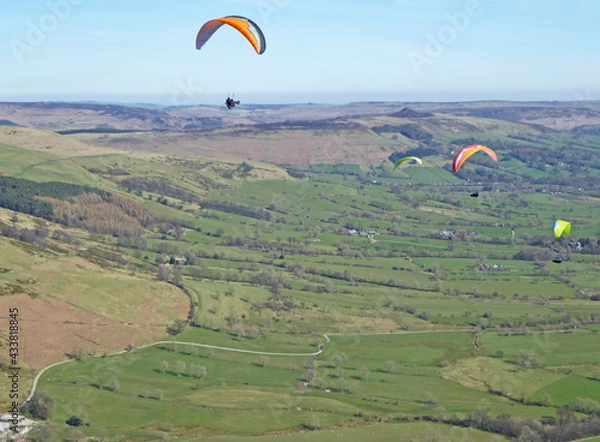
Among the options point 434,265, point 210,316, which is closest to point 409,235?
point 434,265

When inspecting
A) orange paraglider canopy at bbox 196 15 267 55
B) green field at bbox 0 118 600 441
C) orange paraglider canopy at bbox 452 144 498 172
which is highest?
orange paraglider canopy at bbox 196 15 267 55

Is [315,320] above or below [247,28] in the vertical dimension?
below

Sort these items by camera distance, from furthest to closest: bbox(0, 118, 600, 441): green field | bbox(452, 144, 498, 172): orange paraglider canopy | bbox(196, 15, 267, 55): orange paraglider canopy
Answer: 1. bbox(0, 118, 600, 441): green field
2. bbox(452, 144, 498, 172): orange paraglider canopy
3. bbox(196, 15, 267, 55): orange paraglider canopy

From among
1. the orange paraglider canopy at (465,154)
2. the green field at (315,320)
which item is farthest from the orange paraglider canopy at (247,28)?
the green field at (315,320)

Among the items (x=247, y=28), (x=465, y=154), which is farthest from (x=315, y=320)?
(x=247, y=28)

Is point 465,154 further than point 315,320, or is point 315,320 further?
point 315,320

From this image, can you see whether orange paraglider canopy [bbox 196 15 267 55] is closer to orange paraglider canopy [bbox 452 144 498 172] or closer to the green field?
orange paraglider canopy [bbox 452 144 498 172]

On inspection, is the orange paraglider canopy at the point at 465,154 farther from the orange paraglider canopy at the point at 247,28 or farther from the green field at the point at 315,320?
the green field at the point at 315,320

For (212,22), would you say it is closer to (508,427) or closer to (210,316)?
(508,427)

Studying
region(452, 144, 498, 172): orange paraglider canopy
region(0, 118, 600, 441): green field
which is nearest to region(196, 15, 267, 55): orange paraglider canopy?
region(452, 144, 498, 172): orange paraglider canopy

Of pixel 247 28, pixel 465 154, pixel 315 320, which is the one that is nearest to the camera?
pixel 247 28

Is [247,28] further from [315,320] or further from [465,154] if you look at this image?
[315,320]
